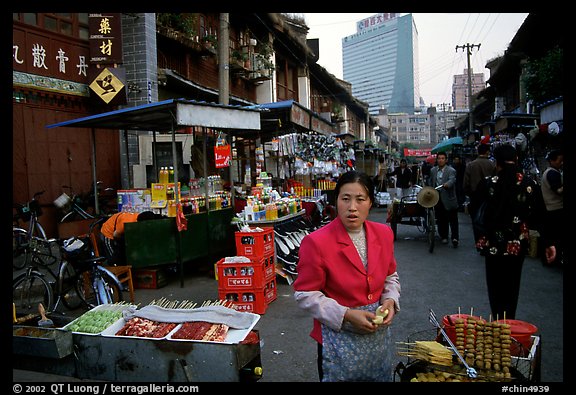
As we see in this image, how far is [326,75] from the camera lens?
92.6ft

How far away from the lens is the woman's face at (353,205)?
8.30 feet

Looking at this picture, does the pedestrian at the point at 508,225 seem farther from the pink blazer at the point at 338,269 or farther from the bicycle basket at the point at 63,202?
the bicycle basket at the point at 63,202

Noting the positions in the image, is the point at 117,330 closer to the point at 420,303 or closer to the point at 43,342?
the point at 43,342

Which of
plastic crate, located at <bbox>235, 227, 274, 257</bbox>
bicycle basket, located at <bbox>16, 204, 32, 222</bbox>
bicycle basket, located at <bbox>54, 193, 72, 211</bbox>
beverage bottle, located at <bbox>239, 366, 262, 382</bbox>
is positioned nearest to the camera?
beverage bottle, located at <bbox>239, 366, 262, 382</bbox>

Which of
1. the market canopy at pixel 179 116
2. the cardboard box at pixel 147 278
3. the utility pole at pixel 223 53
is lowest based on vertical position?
the cardboard box at pixel 147 278

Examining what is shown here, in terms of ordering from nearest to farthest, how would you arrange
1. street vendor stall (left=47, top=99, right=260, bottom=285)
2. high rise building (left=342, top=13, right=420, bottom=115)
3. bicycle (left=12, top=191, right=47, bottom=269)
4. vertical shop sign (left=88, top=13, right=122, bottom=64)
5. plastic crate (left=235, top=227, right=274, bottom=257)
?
1. plastic crate (left=235, top=227, right=274, bottom=257)
2. street vendor stall (left=47, top=99, right=260, bottom=285)
3. bicycle (left=12, top=191, right=47, bottom=269)
4. vertical shop sign (left=88, top=13, right=122, bottom=64)
5. high rise building (left=342, top=13, right=420, bottom=115)

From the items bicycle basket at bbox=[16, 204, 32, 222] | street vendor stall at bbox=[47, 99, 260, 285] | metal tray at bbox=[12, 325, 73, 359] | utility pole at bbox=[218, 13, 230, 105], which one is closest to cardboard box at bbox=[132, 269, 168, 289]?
street vendor stall at bbox=[47, 99, 260, 285]

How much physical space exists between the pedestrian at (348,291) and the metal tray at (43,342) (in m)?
2.14

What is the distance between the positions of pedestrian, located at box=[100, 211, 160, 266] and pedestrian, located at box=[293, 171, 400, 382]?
566 centimetres

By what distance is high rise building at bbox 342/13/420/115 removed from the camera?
3369 centimetres

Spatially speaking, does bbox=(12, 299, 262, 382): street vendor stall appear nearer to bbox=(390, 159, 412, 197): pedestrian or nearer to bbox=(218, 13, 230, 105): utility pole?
bbox=(218, 13, 230, 105): utility pole

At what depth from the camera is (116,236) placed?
745 centimetres

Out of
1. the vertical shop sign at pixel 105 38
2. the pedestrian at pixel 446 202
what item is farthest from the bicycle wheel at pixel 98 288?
the pedestrian at pixel 446 202
